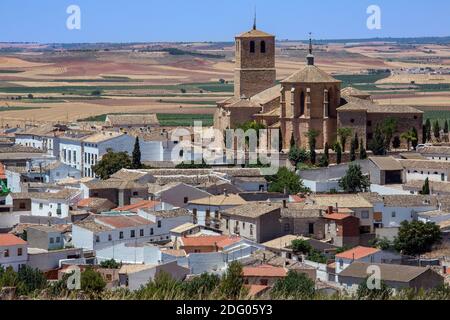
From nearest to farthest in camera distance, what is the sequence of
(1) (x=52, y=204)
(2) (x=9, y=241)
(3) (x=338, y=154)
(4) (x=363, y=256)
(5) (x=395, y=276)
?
1. (5) (x=395, y=276)
2. (4) (x=363, y=256)
3. (2) (x=9, y=241)
4. (1) (x=52, y=204)
5. (3) (x=338, y=154)

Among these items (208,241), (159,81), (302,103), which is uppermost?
(302,103)

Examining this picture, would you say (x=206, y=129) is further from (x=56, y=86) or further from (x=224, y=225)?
(x=56, y=86)

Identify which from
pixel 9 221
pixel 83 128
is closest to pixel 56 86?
pixel 83 128

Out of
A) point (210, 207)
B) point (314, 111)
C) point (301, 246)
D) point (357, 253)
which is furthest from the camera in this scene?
point (314, 111)

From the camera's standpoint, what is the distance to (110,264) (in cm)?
2625

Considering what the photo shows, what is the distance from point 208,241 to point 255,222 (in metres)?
1.68

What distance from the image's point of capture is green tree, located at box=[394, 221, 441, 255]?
27844 millimetres

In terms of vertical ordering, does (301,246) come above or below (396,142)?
below

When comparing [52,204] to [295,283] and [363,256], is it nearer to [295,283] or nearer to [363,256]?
[363,256]

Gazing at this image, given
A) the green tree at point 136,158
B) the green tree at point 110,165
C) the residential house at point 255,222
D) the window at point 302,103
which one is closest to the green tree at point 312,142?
the window at point 302,103

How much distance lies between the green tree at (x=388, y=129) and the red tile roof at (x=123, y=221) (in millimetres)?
13584

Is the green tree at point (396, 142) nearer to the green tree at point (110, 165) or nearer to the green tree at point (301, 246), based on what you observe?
the green tree at point (110, 165)

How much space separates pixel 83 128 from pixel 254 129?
12077mm

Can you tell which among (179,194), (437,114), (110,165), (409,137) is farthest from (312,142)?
(437,114)
